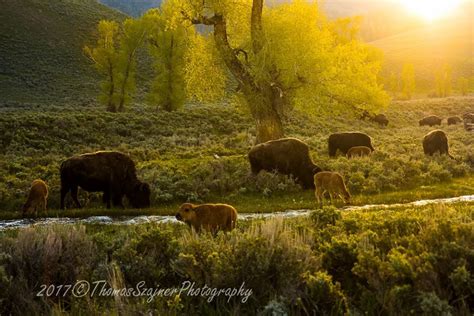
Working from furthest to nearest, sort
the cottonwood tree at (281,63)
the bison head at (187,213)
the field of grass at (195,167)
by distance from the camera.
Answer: the cottonwood tree at (281,63)
the field of grass at (195,167)
the bison head at (187,213)

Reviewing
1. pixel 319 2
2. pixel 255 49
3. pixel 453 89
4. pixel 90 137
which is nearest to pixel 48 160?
pixel 90 137

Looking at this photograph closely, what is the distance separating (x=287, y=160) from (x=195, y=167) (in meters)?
4.80

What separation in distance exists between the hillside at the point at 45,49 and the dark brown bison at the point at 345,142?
51813mm

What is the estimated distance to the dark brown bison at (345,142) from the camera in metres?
27.2

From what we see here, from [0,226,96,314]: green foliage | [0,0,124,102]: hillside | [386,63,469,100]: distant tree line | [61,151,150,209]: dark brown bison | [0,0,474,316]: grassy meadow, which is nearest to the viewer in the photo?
[0,0,474,316]: grassy meadow

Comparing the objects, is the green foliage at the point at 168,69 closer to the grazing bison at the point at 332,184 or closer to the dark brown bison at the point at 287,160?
the dark brown bison at the point at 287,160

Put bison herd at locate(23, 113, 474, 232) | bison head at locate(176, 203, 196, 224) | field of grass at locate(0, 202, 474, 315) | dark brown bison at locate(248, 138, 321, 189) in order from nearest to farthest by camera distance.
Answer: field of grass at locate(0, 202, 474, 315)
bison head at locate(176, 203, 196, 224)
bison herd at locate(23, 113, 474, 232)
dark brown bison at locate(248, 138, 321, 189)

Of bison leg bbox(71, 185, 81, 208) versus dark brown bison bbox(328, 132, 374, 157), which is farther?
dark brown bison bbox(328, 132, 374, 157)

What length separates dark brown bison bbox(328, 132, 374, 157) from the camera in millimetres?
27234

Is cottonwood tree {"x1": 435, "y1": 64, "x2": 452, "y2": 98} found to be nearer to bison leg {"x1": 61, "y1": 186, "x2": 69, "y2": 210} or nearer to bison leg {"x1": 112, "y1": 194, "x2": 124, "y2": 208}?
bison leg {"x1": 112, "y1": 194, "x2": 124, "y2": 208}

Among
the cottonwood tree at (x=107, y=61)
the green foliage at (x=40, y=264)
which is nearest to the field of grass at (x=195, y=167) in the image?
the green foliage at (x=40, y=264)

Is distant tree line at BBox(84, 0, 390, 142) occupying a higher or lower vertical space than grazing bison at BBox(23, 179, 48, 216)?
higher

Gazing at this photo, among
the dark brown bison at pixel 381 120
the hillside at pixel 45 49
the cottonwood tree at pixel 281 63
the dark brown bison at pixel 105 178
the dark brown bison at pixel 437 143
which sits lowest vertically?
the dark brown bison at pixel 381 120

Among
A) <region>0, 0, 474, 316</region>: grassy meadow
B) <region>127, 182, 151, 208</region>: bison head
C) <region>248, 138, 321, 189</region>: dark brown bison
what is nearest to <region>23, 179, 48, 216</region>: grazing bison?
<region>0, 0, 474, 316</region>: grassy meadow
